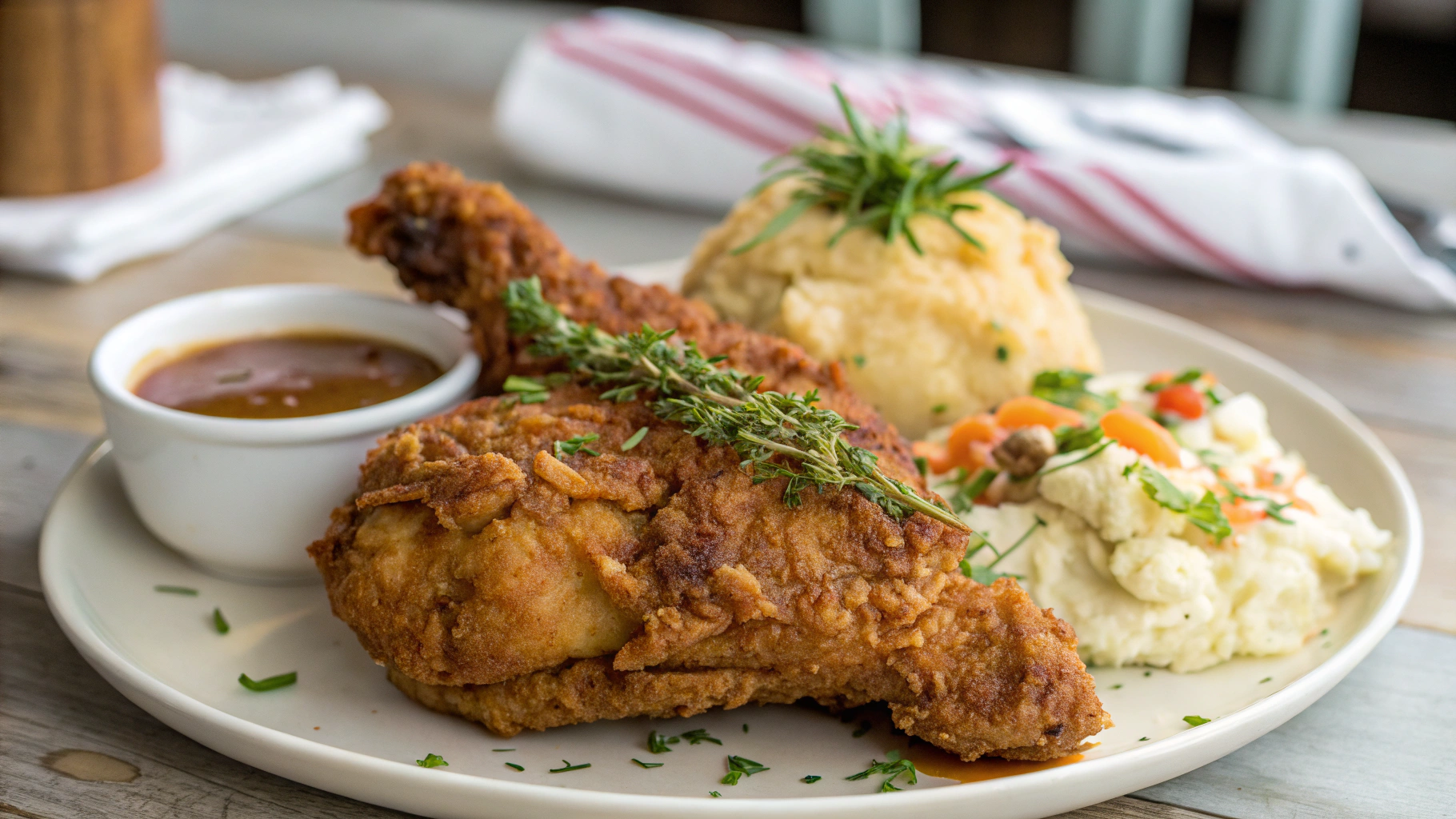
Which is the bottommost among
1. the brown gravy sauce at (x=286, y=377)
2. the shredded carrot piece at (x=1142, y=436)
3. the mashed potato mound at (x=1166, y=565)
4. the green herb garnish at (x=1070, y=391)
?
the mashed potato mound at (x=1166, y=565)

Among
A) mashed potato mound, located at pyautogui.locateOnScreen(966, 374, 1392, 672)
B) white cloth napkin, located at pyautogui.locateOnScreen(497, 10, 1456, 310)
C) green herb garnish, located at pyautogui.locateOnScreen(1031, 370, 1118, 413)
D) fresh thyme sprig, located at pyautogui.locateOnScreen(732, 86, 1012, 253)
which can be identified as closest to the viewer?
mashed potato mound, located at pyautogui.locateOnScreen(966, 374, 1392, 672)

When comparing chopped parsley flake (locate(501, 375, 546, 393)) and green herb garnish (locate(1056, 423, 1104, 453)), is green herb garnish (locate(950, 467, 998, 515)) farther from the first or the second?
chopped parsley flake (locate(501, 375, 546, 393))

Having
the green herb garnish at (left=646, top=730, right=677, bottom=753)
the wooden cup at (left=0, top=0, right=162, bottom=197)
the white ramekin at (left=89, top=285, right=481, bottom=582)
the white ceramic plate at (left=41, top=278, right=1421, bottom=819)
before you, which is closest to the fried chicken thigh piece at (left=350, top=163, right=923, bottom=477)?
the white ramekin at (left=89, top=285, right=481, bottom=582)

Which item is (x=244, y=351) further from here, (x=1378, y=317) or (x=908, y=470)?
(x=1378, y=317)

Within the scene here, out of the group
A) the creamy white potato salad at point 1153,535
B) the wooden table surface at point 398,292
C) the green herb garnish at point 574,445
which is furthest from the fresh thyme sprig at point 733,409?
the wooden table surface at point 398,292

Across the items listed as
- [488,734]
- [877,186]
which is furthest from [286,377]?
[877,186]

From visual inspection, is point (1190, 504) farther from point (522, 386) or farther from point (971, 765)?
point (522, 386)

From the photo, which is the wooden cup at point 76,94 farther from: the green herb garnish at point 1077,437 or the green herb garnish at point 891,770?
the green herb garnish at point 891,770
